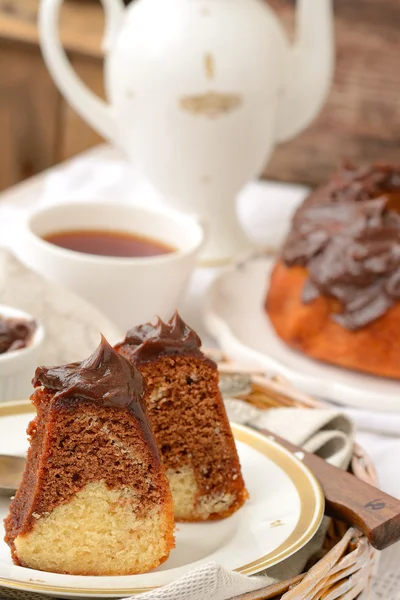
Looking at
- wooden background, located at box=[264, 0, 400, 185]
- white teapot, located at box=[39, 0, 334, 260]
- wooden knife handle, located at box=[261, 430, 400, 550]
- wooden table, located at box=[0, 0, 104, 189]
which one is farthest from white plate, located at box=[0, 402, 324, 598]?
wooden table, located at box=[0, 0, 104, 189]

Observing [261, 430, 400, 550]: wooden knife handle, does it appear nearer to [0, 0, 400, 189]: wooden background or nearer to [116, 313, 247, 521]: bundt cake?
[116, 313, 247, 521]: bundt cake

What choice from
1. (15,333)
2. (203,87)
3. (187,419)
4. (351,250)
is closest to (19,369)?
(15,333)

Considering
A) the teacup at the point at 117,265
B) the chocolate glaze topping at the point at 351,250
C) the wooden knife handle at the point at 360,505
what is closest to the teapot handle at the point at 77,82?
the teacup at the point at 117,265

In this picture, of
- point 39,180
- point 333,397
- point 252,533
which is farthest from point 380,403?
point 39,180

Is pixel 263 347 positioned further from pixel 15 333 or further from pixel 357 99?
pixel 357 99

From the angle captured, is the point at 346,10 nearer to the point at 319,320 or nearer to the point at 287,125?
the point at 287,125

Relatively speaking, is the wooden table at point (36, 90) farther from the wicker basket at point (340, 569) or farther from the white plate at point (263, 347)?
the wicker basket at point (340, 569)
